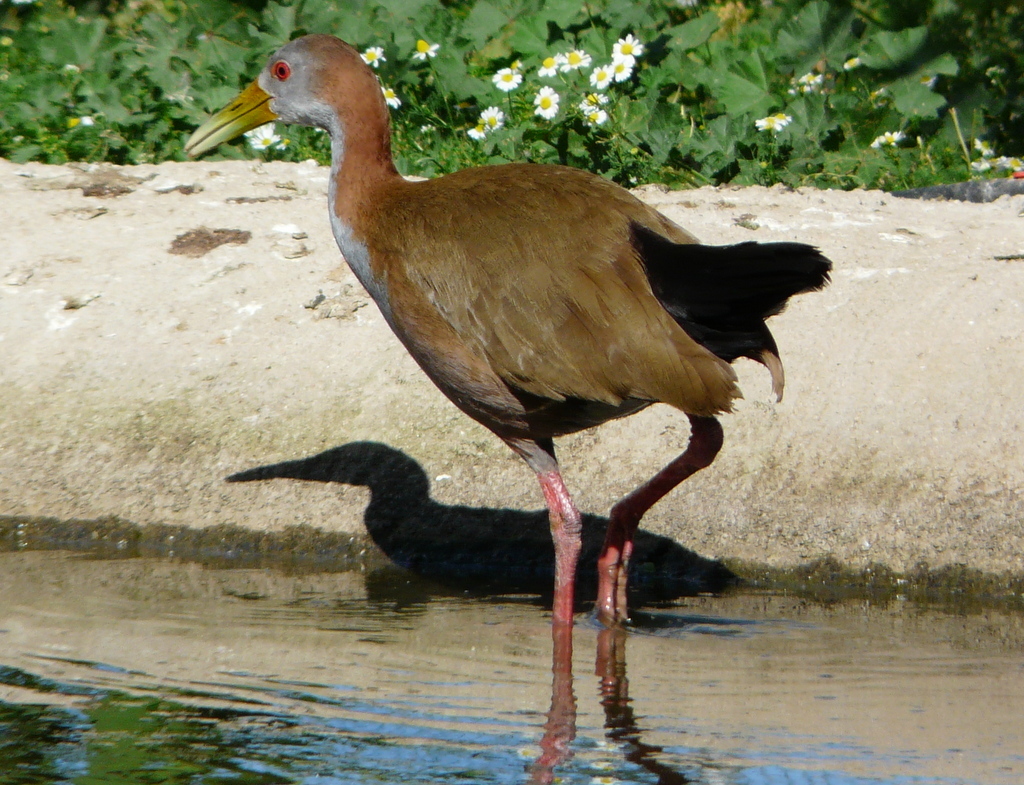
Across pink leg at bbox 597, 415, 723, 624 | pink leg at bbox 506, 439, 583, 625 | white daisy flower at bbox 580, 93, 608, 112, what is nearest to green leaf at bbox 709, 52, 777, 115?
white daisy flower at bbox 580, 93, 608, 112

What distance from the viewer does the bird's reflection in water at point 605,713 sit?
124 inches

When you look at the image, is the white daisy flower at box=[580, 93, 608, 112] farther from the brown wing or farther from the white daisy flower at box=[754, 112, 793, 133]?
the brown wing

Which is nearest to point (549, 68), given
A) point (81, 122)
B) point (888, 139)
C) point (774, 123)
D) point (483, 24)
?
point (483, 24)

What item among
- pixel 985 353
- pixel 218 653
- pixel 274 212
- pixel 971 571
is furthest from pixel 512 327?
pixel 274 212

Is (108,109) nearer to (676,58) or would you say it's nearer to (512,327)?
(676,58)

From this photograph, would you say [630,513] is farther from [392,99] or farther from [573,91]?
[392,99]

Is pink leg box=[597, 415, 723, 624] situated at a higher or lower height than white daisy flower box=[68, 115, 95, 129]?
lower

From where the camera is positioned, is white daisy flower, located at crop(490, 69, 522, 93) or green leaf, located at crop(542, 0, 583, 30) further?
green leaf, located at crop(542, 0, 583, 30)

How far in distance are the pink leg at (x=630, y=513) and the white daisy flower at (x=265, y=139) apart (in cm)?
422

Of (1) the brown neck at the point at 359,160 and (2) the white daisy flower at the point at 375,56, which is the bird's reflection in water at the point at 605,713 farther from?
(2) the white daisy flower at the point at 375,56

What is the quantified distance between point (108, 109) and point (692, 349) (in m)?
5.42

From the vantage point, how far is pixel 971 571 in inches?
182

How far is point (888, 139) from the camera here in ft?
25.7

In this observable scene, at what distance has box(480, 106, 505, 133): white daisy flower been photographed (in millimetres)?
→ 7871
